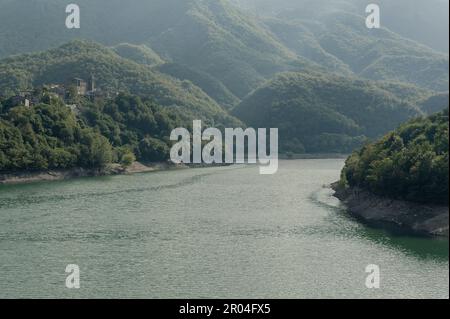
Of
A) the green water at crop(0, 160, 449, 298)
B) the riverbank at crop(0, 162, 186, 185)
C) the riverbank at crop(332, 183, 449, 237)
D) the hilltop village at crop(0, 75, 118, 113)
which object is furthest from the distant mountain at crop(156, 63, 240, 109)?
the riverbank at crop(332, 183, 449, 237)

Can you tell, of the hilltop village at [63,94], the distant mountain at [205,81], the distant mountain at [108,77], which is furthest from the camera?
the distant mountain at [205,81]

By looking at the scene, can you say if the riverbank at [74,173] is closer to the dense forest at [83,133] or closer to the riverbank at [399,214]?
the dense forest at [83,133]

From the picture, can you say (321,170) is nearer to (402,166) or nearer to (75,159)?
(75,159)

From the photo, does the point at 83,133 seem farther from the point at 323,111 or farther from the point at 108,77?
the point at 323,111

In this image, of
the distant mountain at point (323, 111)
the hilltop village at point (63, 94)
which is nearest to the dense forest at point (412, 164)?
the hilltop village at point (63, 94)

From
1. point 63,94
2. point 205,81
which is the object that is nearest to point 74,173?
point 63,94

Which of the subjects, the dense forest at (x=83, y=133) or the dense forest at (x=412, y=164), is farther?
the dense forest at (x=83, y=133)

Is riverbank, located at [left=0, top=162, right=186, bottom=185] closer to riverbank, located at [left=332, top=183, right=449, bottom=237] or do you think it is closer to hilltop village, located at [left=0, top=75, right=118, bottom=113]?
hilltop village, located at [left=0, top=75, right=118, bottom=113]
